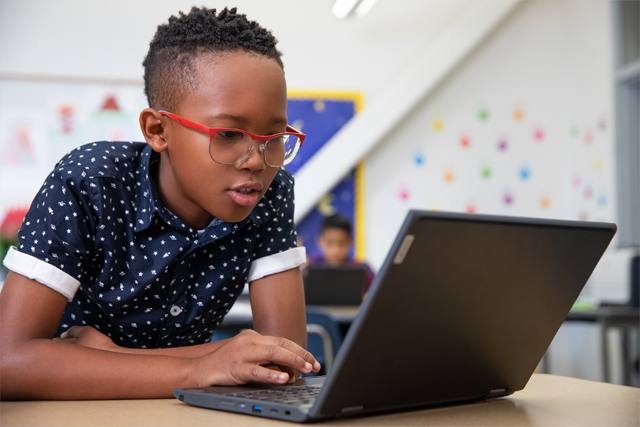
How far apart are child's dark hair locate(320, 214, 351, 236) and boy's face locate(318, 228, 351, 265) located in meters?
0.02

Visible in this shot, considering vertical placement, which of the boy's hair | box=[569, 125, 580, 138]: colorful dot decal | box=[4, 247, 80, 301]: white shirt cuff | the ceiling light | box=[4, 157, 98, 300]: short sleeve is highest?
the ceiling light

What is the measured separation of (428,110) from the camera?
4.56 m

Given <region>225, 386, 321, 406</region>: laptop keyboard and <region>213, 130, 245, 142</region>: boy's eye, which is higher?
<region>213, 130, 245, 142</region>: boy's eye

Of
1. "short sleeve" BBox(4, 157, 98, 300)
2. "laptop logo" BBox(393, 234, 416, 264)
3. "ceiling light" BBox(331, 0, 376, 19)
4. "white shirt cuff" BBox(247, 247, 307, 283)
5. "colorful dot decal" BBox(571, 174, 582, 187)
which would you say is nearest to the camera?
"laptop logo" BBox(393, 234, 416, 264)

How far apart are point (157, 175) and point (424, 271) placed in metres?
0.64

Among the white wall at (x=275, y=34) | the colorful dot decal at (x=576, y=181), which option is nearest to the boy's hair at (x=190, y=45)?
the white wall at (x=275, y=34)

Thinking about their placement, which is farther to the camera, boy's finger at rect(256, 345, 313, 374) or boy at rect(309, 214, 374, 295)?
boy at rect(309, 214, 374, 295)

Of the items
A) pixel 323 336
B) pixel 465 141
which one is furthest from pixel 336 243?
pixel 323 336

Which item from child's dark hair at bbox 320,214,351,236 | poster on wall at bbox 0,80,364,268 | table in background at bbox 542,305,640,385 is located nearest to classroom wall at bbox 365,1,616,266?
poster on wall at bbox 0,80,364,268

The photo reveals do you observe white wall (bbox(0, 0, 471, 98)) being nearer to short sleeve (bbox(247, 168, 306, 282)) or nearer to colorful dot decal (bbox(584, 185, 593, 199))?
colorful dot decal (bbox(584, 185, 593, 199))

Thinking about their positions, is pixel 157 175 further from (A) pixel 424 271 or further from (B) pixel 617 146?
(B) pixel 617 146

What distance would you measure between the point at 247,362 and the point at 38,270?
1.03ft

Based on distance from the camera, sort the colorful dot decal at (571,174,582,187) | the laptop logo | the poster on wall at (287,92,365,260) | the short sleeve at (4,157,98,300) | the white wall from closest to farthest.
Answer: the laptop logo < the short sleeve at (4,157,98,300) < the white wall < the poster on wall at (287,92,365,260) < the colorful dot decal at (571,174,582,187)

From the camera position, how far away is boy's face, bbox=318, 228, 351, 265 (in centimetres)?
402
